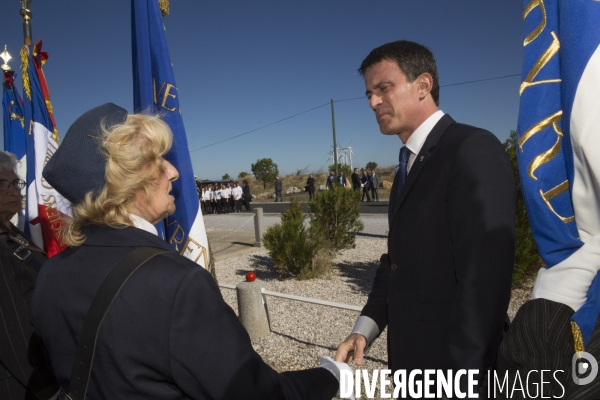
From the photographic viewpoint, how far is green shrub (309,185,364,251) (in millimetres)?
8663

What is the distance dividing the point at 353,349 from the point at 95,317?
1.16 metres

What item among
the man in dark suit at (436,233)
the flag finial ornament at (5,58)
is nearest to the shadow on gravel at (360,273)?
the man in dark suit at (436,233)

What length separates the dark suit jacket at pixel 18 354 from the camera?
74.0 inches

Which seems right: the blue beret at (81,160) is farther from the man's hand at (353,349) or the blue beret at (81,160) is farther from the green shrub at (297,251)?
the green shrub at (297,251)

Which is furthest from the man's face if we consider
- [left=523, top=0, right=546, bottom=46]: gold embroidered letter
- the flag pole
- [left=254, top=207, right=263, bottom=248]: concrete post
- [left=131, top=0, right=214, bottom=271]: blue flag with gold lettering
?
[left=254, top=207, right=263, bottom=248]: concrete post

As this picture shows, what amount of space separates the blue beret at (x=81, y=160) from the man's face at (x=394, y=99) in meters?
1.17

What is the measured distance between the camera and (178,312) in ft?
3.23

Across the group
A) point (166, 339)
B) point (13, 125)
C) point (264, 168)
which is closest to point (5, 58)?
point (13, 125)

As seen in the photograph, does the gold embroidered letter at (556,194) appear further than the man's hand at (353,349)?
No

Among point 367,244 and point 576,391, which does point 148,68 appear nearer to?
point 576,391

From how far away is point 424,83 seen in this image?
5.89ft

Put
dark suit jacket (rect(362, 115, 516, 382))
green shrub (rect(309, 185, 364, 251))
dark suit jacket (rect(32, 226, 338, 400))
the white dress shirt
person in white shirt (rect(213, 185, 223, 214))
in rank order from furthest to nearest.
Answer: person in white shirt (rect(213, 185, 223, 214)) < green shrub (rect(309, 185, 364, 251)) < the white dress shirt < dark suit jacket (rect(362, 115, 516, 382)) < dark suit jacket (rect(32, 226, 338, 400))

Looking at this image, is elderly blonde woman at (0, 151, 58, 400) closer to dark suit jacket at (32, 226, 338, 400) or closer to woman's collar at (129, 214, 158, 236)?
dark suit jacket at (32, 226, 338, 400)

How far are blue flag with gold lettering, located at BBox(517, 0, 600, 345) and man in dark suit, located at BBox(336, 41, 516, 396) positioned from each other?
17 cm
